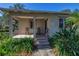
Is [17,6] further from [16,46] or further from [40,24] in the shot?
[16,46]

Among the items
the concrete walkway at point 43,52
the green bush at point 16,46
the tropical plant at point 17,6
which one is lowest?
the concrete walkway at point 43,52

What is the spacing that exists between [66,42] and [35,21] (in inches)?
28.9

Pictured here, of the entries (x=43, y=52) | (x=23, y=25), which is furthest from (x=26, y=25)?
(x=43, y=52)

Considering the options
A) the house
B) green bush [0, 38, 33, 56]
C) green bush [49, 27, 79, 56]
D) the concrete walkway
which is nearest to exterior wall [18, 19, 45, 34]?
the house

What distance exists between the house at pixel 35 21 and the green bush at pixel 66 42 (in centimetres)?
13

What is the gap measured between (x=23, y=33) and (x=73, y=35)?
981 millimetres

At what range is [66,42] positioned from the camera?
16.0 feet

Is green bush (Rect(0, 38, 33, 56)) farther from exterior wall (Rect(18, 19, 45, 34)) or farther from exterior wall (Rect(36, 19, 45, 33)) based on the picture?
exterior wall (Rect(36, 19, 45, 33))

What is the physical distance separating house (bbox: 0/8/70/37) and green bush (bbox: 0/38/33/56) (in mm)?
142

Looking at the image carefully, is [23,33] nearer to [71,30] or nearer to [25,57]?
[25,57]

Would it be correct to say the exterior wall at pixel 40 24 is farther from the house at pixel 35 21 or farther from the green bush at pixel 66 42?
the green bush at pixel 66 42

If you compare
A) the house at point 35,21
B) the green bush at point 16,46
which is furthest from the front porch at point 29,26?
the green bush at point 16,46

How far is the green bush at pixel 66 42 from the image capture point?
4859mm

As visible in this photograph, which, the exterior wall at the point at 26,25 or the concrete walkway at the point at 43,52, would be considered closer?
the exterior wall at the point at 26,25
